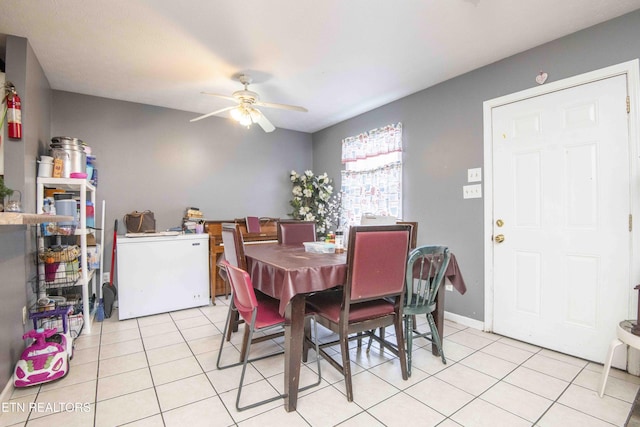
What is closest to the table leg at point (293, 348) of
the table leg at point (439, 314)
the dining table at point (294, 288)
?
the dining table at point (294, 288)

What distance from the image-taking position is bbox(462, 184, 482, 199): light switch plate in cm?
302

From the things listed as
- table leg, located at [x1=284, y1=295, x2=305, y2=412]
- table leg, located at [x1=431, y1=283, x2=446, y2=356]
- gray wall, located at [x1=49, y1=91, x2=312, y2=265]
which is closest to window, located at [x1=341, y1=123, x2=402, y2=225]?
gray wall, located at [x1=49, y1=91, x2=312, y2=265]

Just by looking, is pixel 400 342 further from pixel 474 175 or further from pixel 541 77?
pixel 541 77

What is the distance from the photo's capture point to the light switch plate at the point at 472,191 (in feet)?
9.91

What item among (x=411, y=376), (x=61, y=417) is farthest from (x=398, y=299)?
(x=61, y=417)

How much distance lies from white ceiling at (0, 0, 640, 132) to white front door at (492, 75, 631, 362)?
634 millimetres

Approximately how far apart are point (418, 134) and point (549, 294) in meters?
2.08

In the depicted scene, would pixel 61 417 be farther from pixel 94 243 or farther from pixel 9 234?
pixel 94 243

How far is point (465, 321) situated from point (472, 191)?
1.34 m

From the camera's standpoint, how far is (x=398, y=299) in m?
2.08

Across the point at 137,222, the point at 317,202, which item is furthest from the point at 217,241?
the point at 317,202

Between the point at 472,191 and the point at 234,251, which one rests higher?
the point at 472,191

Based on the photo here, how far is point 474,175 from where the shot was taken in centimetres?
306

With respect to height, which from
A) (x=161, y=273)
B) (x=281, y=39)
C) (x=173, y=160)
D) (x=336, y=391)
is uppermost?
(x=281, y=39)
